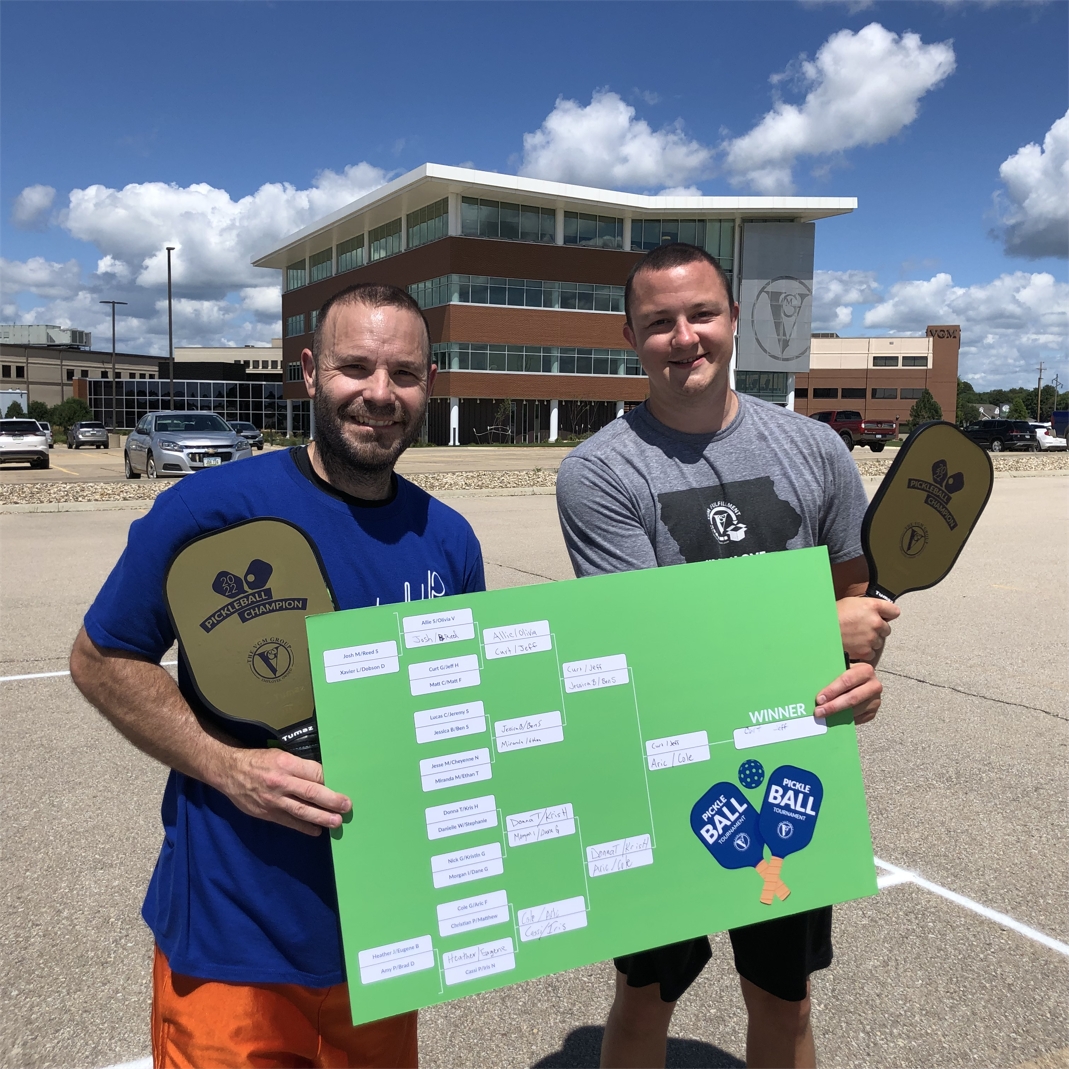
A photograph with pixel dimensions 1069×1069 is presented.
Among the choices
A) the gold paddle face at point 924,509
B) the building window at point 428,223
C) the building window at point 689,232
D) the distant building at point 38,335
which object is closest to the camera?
the gold paddle face at point 924,509

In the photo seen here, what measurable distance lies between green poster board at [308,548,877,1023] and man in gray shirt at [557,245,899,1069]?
0.26m

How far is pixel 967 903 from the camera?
3.64 m

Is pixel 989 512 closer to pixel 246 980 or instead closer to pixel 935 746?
pixel 935 746

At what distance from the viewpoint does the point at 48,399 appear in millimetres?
108875

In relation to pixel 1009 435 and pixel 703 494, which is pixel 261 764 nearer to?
pixel 703 494

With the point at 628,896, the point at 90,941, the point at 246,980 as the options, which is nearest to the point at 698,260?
the point at 628,896

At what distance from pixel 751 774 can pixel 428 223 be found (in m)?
58.4

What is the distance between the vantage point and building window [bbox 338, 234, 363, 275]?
2569 inches

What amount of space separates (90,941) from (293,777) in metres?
2.27

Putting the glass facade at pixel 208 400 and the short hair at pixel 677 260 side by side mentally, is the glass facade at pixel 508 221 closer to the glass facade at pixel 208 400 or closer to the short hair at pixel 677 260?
the glass facade at pixel 208 400

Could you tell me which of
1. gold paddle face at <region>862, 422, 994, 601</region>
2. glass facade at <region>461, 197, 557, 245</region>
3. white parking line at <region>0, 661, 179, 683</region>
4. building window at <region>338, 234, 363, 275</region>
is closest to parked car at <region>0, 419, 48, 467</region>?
white parking line at <region>0, 661, 179, 683</region>

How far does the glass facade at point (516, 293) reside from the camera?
179 feet

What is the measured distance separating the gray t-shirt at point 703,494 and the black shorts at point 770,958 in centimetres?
93

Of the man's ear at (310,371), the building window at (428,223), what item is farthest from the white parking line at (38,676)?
the building window at (428,223)
